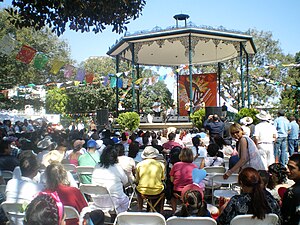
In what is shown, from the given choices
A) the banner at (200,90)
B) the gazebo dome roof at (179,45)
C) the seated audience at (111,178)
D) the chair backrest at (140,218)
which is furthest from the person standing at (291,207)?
the banner at (200,90)

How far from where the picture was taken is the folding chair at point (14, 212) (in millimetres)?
3123

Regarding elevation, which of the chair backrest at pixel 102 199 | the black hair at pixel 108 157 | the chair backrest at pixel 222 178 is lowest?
the chair backrest at pixel 102 199

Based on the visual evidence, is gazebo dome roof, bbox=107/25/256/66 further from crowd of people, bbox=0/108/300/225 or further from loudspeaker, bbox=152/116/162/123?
crowd of people, bbox=0/108/300/225

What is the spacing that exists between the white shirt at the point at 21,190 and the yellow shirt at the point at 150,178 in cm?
159

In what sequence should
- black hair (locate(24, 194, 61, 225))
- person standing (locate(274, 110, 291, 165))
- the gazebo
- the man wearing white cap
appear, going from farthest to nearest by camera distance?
1. the gazebo
2. person standing (locate(274, 110, 291, 165))
3. the man wearing white cap
4. black hair (locate(24, 194, 61, 225))

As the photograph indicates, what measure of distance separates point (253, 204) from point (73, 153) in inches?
163

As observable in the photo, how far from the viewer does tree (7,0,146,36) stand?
18.8 ft

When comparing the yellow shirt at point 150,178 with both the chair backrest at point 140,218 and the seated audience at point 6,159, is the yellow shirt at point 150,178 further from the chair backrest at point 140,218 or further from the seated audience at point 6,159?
the seated audience at point 6,159

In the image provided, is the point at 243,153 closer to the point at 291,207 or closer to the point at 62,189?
the point at 291,207

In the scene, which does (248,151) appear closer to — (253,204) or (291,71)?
(253,204)

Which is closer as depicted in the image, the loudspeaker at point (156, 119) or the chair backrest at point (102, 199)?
the chair backrest at point (102, 199)

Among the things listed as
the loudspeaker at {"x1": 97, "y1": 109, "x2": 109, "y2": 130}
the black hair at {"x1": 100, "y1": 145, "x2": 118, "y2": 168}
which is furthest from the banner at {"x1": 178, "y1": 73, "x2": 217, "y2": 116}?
the black hair at {"x1": 100, "y1": 145, "x2": 118, "y2": 168}

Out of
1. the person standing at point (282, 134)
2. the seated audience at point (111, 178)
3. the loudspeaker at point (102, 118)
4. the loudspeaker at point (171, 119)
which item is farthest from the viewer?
the loudspeaker at point (171, 119)

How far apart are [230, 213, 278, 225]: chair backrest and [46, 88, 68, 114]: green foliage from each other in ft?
108
